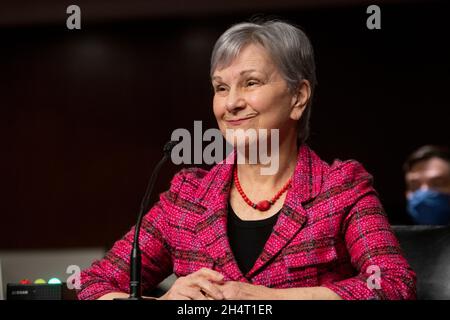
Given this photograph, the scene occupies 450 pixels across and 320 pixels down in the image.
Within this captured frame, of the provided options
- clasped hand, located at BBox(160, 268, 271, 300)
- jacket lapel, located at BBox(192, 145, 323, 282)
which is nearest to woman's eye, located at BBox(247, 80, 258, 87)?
jacket lapel, located at BBox(192, 145, 323, 282)

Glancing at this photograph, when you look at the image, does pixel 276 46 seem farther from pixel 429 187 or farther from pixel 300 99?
pixel 429 187

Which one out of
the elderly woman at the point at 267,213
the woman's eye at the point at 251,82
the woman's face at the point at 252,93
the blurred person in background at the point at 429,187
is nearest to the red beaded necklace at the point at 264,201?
the elderly woman at the point at 267,213

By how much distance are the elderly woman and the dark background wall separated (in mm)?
3733

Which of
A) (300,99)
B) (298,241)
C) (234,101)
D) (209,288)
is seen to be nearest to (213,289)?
(209,288)

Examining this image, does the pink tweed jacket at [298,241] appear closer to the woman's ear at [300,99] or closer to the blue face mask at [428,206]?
the woman's ear at [300,99]

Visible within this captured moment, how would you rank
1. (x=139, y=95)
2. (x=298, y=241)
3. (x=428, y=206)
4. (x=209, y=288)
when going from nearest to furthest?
(x=209, y=288) < (x=298, y=241) < (x=428, y=206) < (x=139, y=95)

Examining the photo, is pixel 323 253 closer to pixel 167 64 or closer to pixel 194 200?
pixel 194 200

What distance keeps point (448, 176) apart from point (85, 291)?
100 inches

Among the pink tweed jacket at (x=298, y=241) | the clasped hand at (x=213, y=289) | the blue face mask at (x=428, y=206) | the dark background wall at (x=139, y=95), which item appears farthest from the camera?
the dark background wall at (x=139, y=95)

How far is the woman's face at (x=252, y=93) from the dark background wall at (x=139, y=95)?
3.79 meters

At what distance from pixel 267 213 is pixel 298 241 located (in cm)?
14

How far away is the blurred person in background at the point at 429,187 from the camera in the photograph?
12.8 feet

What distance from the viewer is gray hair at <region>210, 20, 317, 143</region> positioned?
1.98m

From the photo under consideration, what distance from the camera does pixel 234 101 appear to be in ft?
6.39
